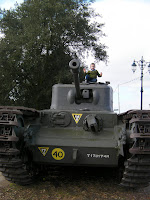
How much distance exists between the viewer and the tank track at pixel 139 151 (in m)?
5.25

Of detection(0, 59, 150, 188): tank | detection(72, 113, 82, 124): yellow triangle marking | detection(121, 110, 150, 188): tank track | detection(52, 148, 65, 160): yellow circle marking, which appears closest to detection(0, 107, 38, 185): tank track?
detection(0, 59, 150, 188): tank

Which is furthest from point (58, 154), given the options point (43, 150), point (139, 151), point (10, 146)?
point (139, 151)

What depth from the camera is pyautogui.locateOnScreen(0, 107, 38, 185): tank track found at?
17.6 feet

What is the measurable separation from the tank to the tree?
1362cm

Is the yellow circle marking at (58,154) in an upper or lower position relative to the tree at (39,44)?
lower

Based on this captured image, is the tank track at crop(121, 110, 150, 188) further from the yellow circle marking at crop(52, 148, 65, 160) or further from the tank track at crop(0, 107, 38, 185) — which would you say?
the tank track at crop(0, 107, 38, 185)

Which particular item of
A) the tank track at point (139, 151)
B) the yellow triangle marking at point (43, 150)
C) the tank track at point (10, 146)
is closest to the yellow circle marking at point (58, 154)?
the yellow triangle marking at point (43, 150)

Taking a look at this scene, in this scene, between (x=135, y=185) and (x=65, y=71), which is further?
(x=65, y=71)

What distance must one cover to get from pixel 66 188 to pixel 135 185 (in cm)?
148

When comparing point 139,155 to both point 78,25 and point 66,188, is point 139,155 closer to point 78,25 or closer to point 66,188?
point 66,188

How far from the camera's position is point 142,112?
5.30m

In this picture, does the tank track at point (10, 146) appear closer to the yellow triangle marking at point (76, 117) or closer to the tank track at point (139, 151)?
the yellow triangle marking at point (76, 117)

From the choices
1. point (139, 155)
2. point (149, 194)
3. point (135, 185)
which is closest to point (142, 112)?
point (139, 155)

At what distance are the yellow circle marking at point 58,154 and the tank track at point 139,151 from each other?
130 centimetres
